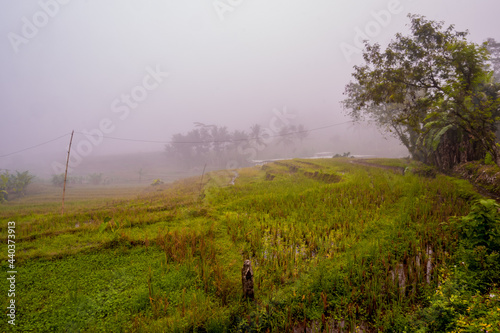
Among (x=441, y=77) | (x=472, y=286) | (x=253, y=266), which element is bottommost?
(x=253, y=266)

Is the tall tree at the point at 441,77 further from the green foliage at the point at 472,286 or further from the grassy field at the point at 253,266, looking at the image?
the green foliage at the point at 472,286

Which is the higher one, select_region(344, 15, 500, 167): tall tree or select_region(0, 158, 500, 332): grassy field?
select_region(344, 15, 500, 167): tall tree

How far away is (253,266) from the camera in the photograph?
5176mm

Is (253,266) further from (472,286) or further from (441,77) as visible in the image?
(441,77)

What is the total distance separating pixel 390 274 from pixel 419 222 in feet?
10.6

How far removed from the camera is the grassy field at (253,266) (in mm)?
3619

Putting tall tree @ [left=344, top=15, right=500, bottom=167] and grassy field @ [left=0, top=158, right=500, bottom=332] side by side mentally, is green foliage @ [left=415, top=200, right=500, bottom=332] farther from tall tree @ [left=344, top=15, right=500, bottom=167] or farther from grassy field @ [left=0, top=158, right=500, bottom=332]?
tall tree @ [left=344, top=15, right=500, bottom=167]

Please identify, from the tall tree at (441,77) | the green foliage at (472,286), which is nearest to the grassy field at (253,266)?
the green foliage at (472,286)

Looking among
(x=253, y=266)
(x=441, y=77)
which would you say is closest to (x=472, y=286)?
(x=253, y=266)

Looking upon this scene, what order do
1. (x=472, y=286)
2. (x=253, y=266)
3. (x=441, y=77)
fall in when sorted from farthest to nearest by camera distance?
(x=441, y=77)
(x=253, y=266)
(x=472, y=286)

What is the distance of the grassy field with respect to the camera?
3.62 metres

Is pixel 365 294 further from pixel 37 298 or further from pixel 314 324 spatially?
pixel 37 298

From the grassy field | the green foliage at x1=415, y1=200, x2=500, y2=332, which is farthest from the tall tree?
the green foliage at x1=415, y1=200, x2=500, y2=332

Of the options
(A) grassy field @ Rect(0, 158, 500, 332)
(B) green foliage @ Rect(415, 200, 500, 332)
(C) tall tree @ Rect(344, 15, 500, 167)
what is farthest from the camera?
(C) tall tree @ Rect(344, 15, 500, 167)
